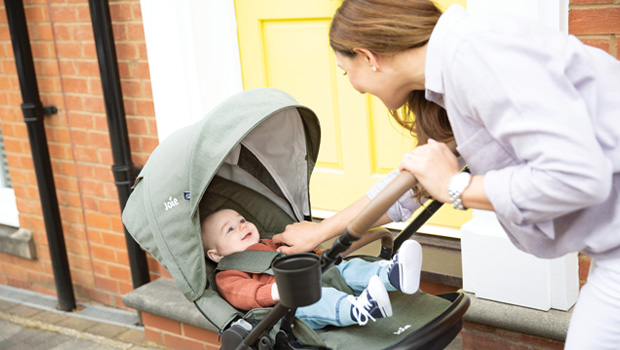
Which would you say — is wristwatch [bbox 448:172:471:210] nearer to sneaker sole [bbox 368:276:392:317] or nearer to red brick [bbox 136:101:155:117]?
sneaker sole [bbox 368:276:392:317]

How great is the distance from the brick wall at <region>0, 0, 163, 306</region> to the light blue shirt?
8.95ft

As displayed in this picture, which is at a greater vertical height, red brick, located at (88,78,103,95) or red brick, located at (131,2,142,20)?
red brick, located at (131,2,142,20)

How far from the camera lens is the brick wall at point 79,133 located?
4.25 metres

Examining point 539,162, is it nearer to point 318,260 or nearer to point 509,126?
point 509,126

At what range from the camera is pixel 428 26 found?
6.31ft

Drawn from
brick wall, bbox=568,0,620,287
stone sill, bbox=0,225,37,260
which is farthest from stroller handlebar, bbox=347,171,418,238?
stone sill, bbox=0,225,37,260

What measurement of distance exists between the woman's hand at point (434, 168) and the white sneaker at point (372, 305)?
0.44 meters

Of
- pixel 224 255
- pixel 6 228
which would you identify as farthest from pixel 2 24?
pixel 224 255

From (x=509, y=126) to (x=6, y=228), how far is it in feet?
15.4

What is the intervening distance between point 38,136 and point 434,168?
3.49 meters

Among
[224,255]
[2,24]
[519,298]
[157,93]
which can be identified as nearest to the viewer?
[224,255]

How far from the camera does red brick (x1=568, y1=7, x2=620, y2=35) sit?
2729mm

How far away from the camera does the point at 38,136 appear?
4.69 metres

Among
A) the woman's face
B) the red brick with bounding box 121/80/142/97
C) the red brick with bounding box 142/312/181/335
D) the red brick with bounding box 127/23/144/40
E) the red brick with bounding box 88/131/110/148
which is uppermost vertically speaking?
the red brick with bounding box 127/23/144/40
